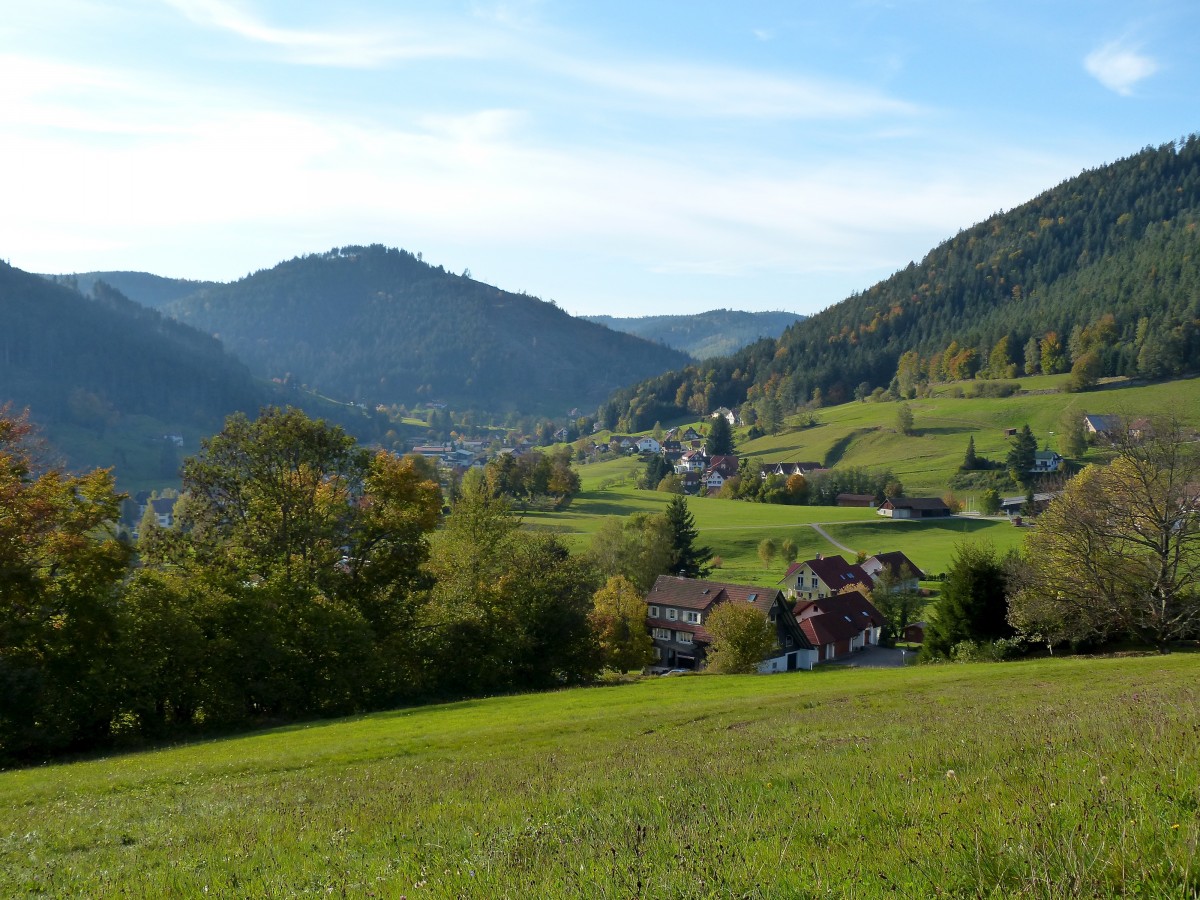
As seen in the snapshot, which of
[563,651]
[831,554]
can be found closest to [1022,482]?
[831,554]

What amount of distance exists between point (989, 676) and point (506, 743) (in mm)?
17672

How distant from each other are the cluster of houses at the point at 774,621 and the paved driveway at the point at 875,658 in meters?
0.95

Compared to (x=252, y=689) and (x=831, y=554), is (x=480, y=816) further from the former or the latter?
(x=831, y=554)

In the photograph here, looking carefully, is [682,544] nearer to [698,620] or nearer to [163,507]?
[698,620]

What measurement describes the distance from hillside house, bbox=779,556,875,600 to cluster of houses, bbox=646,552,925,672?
564cm

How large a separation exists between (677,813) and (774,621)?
5789cm

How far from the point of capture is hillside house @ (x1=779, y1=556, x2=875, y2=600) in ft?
282

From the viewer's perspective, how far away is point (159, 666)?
28.4 m

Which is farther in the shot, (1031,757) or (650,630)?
(650,630)

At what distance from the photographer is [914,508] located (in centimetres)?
11788

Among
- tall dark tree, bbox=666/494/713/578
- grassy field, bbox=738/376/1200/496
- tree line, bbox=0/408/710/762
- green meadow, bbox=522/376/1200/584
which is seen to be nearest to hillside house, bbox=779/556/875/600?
green meadow, bbox=522/376/1200/584

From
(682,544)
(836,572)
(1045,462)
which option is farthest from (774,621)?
(1045,462)

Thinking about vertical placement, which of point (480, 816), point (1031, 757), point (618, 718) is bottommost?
point (618, 718)

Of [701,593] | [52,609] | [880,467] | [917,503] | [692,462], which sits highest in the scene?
[880,467]
